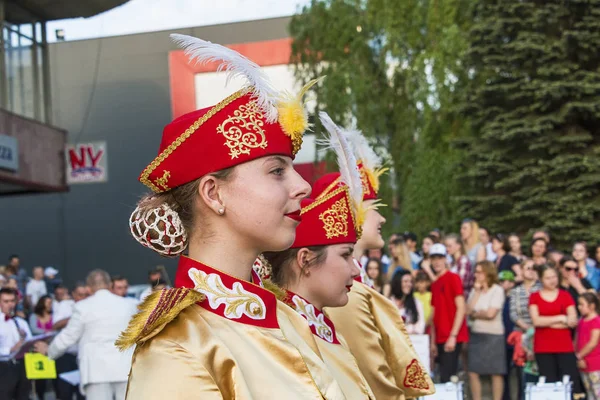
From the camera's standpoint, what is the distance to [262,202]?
2.31 meters

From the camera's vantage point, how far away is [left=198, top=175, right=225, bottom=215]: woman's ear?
7.63ft

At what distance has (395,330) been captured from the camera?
4816mm

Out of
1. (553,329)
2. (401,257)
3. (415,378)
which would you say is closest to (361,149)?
(415,378)

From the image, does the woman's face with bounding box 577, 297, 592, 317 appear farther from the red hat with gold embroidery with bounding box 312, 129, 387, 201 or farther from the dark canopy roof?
the dark canopy roof

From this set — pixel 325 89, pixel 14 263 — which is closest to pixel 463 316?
pixel 14 263

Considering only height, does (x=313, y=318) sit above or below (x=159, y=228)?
below

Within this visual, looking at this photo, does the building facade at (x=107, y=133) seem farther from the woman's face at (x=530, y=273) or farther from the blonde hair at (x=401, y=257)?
the woman's face at (x=530, y=273)

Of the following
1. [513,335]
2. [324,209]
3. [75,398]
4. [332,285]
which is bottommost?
[75,398]

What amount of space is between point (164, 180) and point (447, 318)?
28.1ft

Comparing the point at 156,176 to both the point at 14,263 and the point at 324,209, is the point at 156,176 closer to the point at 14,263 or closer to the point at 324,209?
the point at 324,209

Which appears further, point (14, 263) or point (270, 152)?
point (14, 263)

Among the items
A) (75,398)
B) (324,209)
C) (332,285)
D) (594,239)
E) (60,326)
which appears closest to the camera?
(332,285)

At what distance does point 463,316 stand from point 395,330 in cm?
586

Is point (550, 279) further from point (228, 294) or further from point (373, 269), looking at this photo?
point (228, 294)
